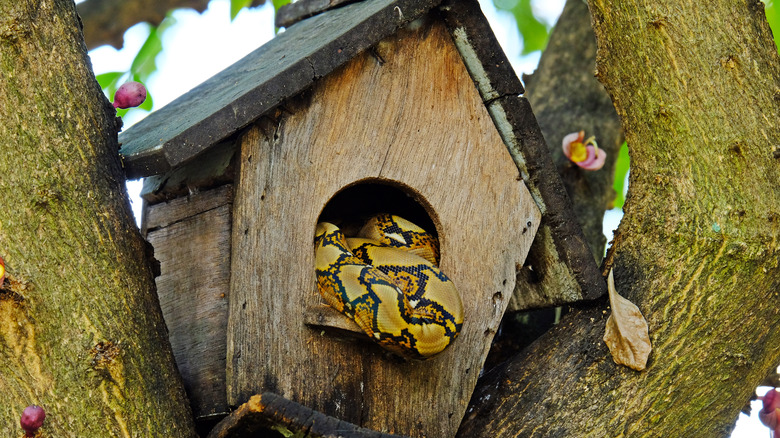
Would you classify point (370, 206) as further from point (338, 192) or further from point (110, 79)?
point (110, 79)

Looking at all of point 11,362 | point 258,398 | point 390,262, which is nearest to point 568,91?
point 390,262

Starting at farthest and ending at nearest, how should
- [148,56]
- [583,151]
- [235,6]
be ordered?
[148,56] < [235,6] < [583,151]

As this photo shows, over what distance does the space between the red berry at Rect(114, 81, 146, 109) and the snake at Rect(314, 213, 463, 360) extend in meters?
0.88

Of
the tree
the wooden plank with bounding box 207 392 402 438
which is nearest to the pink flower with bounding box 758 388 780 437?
the tree

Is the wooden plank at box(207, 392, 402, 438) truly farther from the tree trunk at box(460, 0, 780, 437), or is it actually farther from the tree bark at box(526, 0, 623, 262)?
the tree bark at box(526, 0, 623, 262)

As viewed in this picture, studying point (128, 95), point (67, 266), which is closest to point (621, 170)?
point (128, 95)

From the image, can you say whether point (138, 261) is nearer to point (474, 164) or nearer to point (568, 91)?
point (474, 164)

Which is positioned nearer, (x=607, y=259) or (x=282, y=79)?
(x=282, y=79)

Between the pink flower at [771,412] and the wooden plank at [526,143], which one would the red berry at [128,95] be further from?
the pink flower at [771,412]

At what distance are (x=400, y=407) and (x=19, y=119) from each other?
5.67 feet

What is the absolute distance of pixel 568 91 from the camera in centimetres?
504

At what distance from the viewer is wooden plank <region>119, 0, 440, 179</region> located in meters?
2.81

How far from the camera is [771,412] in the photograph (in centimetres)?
339

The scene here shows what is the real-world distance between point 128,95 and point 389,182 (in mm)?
1088
